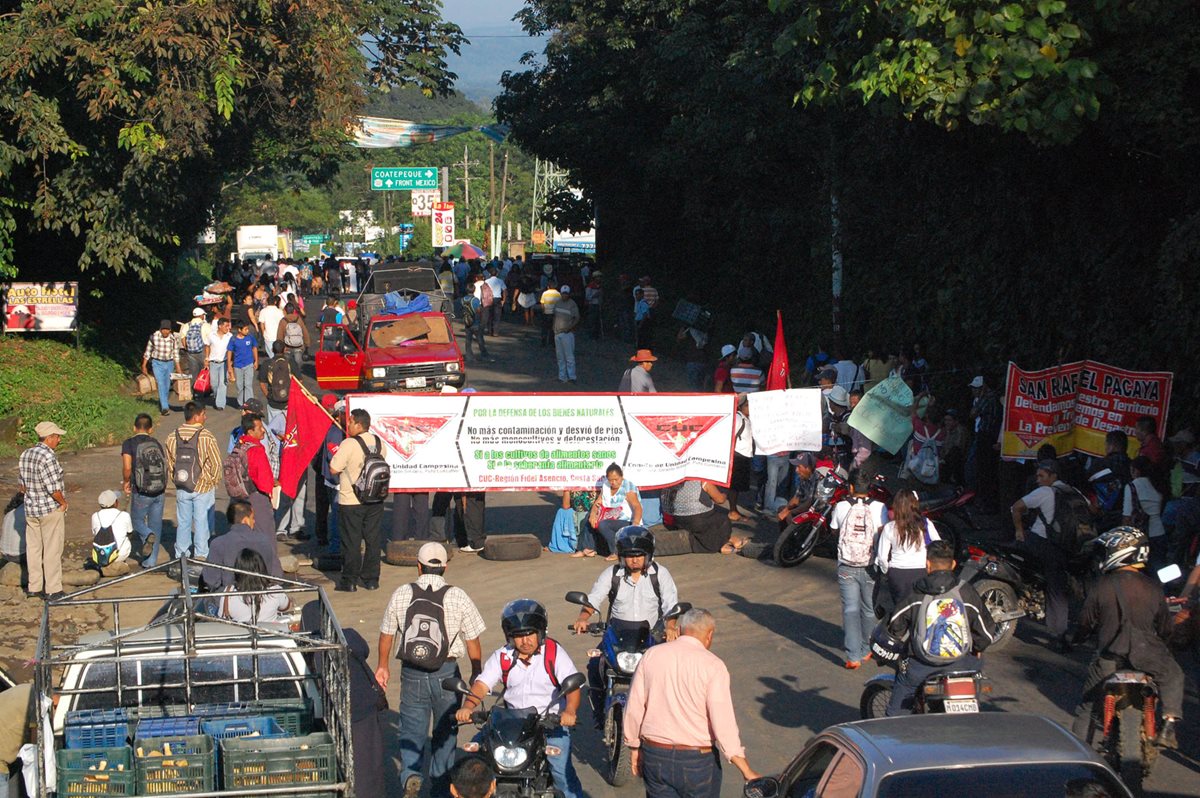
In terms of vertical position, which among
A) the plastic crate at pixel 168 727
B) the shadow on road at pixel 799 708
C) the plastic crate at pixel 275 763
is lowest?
the shadow on road at pixel 799 708

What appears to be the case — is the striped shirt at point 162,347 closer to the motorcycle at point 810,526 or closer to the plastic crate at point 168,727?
the motorcycle at point 810,526

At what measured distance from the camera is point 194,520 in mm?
14547

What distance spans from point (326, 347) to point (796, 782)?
2169 centimetres

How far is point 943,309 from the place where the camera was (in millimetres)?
20125

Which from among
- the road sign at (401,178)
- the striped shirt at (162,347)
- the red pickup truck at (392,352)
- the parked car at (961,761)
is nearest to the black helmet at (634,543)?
the parked car at (961,761)

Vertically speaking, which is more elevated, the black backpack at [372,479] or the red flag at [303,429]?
the red flag at [303,429]

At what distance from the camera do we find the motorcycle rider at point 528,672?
7691 millimetres

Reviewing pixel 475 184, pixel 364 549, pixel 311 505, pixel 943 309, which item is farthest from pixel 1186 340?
pixel 475 184

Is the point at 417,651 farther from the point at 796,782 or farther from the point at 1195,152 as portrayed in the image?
the point at 1195,152

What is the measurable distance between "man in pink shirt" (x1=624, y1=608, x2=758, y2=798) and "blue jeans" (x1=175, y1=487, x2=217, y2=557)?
8.61m

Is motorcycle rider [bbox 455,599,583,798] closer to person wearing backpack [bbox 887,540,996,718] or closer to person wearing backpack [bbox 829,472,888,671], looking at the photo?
person wearing backpack [bbox 887,540,996,718]

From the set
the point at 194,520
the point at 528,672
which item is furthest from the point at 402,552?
the point at 528,672

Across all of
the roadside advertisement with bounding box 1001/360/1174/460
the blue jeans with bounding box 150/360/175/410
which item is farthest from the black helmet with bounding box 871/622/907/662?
the blue jeans with bounding box 150/360/175/410

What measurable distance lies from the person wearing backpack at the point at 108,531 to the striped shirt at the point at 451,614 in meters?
7.24
